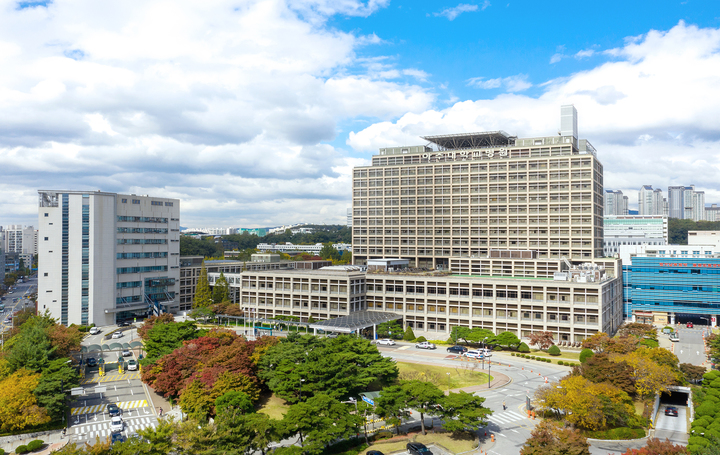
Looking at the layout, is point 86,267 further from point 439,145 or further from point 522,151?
point 522,151

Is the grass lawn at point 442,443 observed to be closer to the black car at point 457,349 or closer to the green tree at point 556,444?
the green tree at point 556,444

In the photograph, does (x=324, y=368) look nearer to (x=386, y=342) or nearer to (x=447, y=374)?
(x=447, y=374)

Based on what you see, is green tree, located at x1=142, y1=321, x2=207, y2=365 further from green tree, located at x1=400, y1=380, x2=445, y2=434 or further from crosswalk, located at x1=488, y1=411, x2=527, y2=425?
crosswalk, located at x1=488, y1=411, x2=527, y2=425

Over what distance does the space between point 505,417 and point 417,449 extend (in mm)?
16305

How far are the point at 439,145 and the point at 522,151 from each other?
103 feet

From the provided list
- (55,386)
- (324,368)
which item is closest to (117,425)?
(55,386)

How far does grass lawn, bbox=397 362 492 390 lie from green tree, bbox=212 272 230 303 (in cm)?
7214

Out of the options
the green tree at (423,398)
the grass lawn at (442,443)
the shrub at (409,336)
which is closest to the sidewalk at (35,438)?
the grass lawn at (442,443)

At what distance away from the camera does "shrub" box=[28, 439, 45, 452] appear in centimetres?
5484

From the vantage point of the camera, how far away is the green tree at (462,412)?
51.3 m

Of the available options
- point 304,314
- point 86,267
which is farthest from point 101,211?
point 304,314

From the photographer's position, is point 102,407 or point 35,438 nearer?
point 35,438

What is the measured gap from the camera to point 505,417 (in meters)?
59.2

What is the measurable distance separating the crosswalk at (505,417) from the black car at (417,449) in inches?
504
